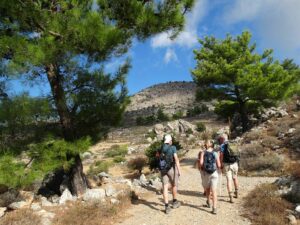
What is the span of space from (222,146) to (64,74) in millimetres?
5123

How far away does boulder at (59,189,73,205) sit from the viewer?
11445 millimetres

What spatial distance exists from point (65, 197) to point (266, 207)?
5.86 m

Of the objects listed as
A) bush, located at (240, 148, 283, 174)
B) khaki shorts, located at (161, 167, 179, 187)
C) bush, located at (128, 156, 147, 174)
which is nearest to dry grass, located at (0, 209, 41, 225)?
khaki shorts, located at (161, 167, 179, 187)

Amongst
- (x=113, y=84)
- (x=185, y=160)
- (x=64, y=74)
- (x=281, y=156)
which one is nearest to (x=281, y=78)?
(x=185, y=160)

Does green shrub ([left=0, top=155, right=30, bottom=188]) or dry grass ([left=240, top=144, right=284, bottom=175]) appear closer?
green shrub ([left=0, top=155, right=30, bottom=188])

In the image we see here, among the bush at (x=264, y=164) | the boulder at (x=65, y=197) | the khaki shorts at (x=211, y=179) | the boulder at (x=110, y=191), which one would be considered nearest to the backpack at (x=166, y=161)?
the khaki shorts at (x=211, y=179)

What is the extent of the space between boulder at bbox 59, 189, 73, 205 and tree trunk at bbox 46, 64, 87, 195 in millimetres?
201

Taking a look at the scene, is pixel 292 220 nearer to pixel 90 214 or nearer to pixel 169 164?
pixel 169 164

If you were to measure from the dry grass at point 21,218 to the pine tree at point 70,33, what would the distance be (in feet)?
6.71

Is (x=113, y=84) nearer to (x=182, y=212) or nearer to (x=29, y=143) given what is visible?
(x=29, y=143)

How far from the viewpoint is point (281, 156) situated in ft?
54.3

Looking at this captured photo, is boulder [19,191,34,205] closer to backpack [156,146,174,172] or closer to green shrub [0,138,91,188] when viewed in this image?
green shrub [0,138,91,188]

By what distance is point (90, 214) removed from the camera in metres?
10.1

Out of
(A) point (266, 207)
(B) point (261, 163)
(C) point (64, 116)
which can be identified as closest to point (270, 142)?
(B) point (261, 163)
